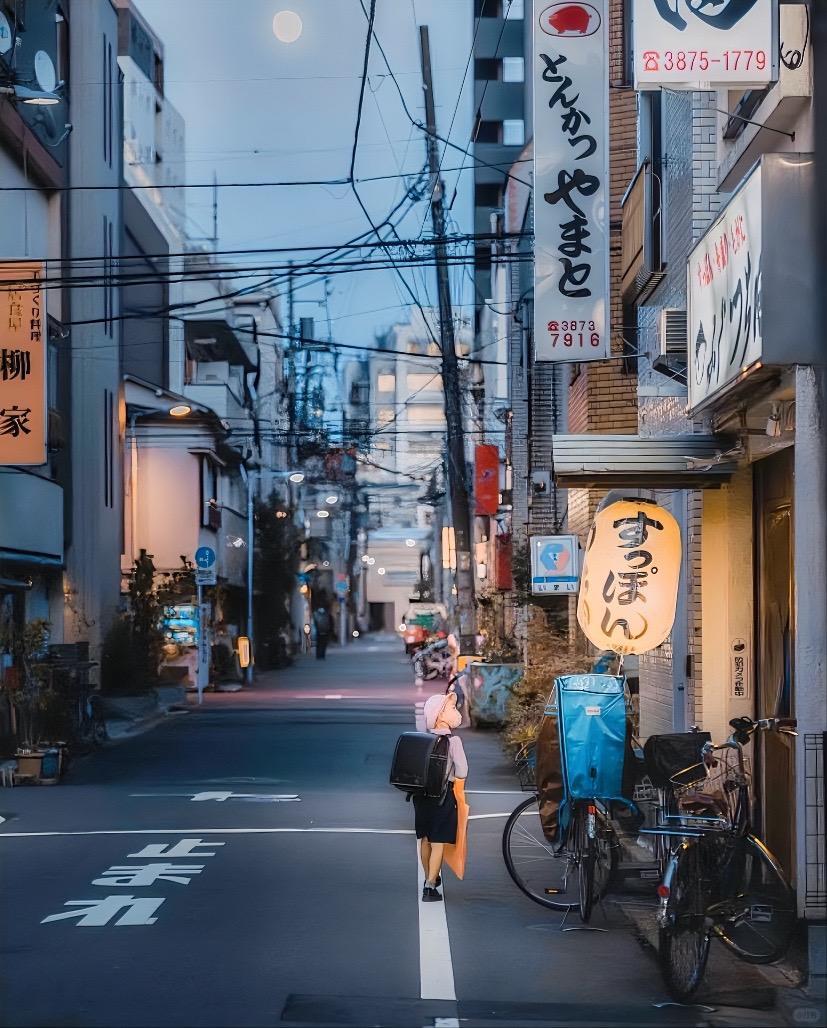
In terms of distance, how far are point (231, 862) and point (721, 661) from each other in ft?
15.1

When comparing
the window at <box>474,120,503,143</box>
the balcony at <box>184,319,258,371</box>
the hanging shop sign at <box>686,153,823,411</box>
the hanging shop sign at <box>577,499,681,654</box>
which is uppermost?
the window at <box>474,120,503,143</box>

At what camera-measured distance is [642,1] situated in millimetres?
9125

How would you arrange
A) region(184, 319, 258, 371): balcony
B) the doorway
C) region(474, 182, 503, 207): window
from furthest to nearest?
1. region(474, 182, 503, 207): window
2. region(184, 319, 258, 371): balcony
3. the doorway

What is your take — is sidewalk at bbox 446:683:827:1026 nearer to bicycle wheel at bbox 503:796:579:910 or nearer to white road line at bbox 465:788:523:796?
bicycle wheel at bbox 503:796:579:910

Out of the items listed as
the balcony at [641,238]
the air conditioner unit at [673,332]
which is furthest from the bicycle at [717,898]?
the balcony at [641,238]

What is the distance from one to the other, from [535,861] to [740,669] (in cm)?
249

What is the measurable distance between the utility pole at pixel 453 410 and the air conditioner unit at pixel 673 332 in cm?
1718

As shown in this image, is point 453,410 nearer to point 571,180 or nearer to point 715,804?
point 571,180

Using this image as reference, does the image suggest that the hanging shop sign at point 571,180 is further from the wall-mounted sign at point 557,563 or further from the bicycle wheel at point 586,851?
the wall-mounted sign at point 557,563

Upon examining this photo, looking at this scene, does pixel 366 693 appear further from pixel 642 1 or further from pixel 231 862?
pixel 642 1

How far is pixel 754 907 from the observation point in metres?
8.49

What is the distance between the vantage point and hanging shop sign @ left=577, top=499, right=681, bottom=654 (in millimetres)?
12516

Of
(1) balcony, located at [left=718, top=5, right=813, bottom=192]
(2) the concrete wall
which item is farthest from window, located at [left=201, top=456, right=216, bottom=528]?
(1) balcony, located at [left=718, top=5, right=813, bottom=192]

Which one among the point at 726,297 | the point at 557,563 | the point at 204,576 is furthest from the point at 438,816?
the point at 204,576
